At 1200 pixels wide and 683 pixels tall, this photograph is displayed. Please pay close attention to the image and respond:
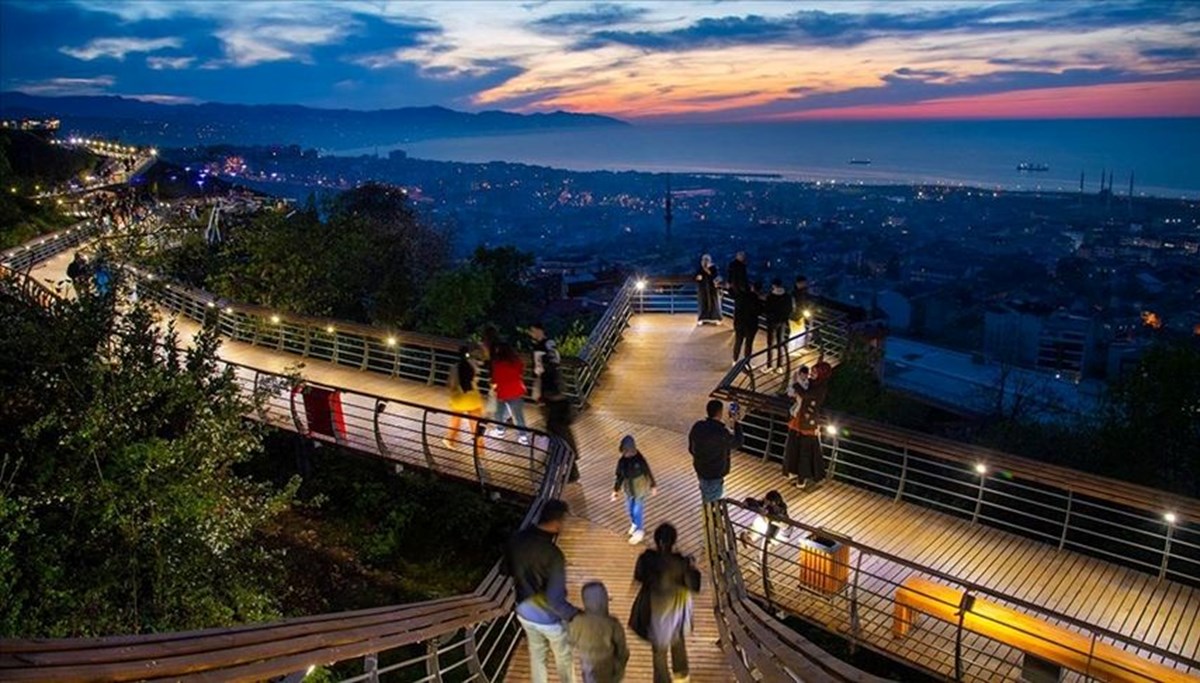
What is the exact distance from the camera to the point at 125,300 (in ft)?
32.7

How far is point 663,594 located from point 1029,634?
3.43 metres

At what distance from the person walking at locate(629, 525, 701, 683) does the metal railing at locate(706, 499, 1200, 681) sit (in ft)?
3.91

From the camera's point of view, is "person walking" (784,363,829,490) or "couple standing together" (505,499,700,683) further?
"person walking" (784,363,829,490)

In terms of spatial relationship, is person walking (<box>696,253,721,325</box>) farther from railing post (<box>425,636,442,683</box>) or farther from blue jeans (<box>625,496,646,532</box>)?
railing post (<box>425,636,442,683</box>)

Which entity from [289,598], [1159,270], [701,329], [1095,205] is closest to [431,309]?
[701,329]

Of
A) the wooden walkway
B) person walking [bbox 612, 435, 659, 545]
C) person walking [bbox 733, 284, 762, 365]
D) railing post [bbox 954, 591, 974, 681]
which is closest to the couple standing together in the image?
the wooden walkway

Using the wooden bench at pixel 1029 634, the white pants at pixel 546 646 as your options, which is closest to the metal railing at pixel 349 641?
the white pants at pixel 546 646

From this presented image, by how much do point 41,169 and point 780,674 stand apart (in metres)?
65.7

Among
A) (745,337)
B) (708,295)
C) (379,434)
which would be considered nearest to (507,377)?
(379,434)

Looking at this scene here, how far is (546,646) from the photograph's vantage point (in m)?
6.47

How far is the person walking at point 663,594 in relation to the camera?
6.32m

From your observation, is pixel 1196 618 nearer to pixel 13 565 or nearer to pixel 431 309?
pixel 13 565

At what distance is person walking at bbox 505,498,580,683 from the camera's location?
6.22 metres

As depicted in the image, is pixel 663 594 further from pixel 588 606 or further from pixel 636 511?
pixel 636 511
